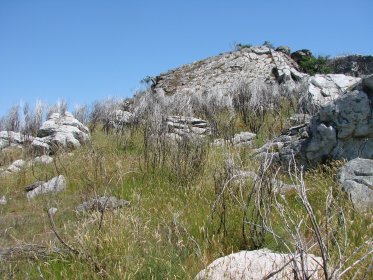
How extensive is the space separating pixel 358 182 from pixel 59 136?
7.43 metres

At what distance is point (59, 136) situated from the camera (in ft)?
32.5

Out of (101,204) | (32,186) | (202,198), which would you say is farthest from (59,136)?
(202,198)

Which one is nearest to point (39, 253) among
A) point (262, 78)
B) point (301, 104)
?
point (301, 104)

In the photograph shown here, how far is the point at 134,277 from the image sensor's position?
291 cm

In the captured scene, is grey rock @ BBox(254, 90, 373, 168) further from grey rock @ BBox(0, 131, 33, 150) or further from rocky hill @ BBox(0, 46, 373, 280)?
grey rock @ BBox(0, 131, 33, 150)

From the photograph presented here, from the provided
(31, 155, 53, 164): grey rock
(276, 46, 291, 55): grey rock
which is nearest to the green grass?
(31, 155, 53, 164): grey rock

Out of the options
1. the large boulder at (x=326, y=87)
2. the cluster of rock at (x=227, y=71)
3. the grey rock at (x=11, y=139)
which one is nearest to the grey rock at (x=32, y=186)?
the grey rock at (x=11, y=139)

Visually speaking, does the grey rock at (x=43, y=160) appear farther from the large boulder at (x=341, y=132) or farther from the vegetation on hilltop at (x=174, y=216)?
the large boulder at (x=341, y=132)

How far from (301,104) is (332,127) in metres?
4.98

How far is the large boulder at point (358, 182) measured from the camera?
3977mm

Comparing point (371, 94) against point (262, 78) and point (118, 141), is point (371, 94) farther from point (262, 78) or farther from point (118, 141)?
point (262, 78)

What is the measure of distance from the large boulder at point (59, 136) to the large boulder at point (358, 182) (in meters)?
6.42

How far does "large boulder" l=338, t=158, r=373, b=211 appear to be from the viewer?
3.98 meters

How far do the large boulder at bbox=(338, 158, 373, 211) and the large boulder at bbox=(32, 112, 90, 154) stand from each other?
642 centimetres
